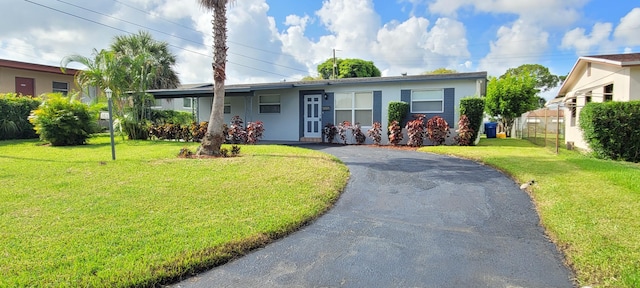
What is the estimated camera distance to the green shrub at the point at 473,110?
12.5 meters

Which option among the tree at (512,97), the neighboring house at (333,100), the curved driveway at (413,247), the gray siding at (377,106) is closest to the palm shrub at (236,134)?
the neighboring house at (333,100)

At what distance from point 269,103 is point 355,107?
4421mm

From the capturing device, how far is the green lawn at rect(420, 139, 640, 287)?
3016 millimetres

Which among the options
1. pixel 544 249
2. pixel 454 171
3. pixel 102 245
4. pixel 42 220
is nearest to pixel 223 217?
pixel 102 245

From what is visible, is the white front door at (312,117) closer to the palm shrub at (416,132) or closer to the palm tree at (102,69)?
the palm shrub at (416,132)

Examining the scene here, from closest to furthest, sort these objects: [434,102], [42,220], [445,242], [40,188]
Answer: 1. [445,242]
2. [42,220]
3. [40,188]
4. [434,102]

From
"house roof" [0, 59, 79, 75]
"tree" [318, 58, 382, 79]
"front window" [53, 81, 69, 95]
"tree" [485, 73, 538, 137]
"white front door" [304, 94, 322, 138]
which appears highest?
"tree" [318, 58, 382, 79]

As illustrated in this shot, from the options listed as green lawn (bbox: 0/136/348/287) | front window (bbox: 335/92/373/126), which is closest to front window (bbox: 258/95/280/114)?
front window (bbox: 335/92/373/126)

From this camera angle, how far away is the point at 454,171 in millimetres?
7609

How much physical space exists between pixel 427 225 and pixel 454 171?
371 centimetres

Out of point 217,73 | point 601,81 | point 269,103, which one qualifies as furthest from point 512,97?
point 217,73

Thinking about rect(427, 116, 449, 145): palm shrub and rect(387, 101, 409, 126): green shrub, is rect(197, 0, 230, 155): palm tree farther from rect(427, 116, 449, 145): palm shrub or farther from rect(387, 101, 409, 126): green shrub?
rect(427, 116, 449, 145): palm shrub

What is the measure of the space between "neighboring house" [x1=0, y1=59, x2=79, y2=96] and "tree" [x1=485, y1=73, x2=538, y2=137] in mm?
24512

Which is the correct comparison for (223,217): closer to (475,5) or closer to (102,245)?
(102,245)
